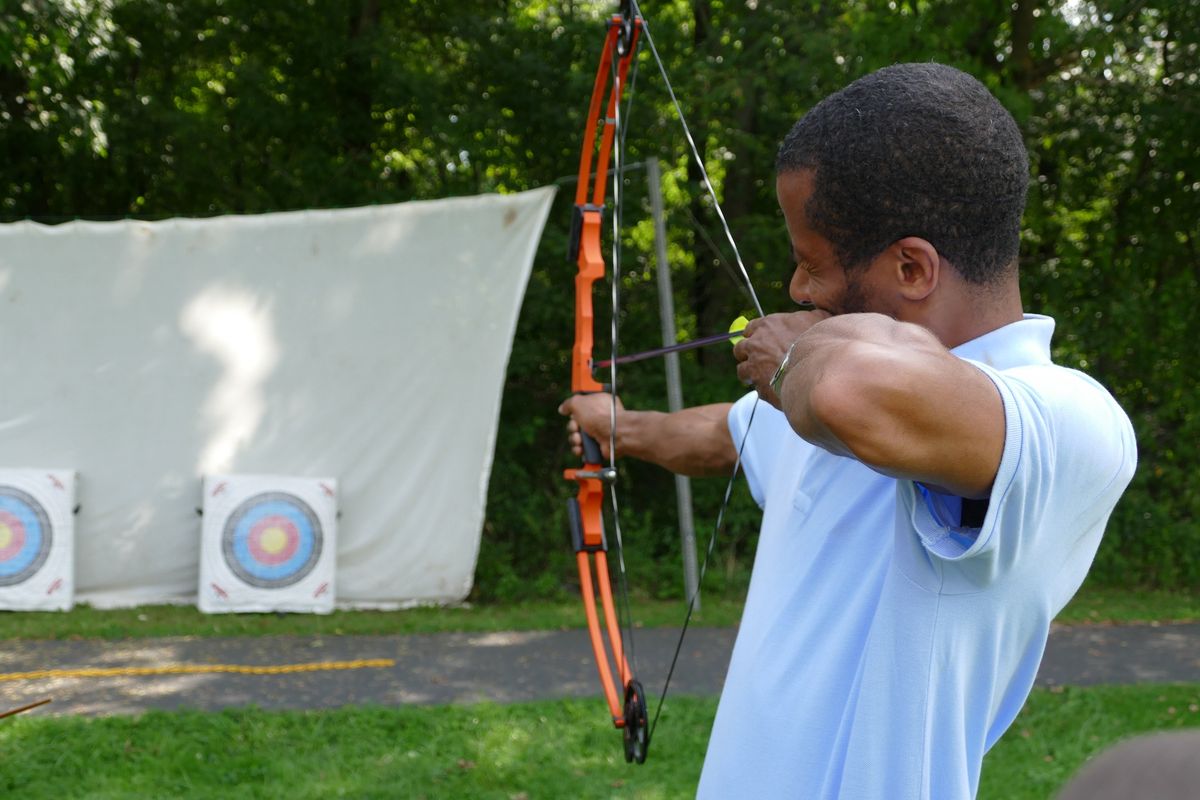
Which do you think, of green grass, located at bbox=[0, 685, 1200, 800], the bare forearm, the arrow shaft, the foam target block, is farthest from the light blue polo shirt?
the foam target block

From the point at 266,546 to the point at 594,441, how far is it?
10.6ft

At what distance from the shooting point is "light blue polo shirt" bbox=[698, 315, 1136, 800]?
2.83ft

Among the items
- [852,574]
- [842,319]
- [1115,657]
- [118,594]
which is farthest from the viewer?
[118,594]

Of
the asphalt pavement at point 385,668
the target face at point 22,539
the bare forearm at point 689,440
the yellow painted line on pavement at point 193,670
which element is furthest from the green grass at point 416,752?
the target face at point 22,539

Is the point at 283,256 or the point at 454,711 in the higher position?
the point at 283,256

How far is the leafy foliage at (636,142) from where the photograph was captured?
19.1 feet

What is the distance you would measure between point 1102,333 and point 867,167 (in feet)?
20.0

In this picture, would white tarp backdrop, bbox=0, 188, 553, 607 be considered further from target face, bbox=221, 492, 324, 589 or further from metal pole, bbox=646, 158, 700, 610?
metal pole, bbox=646, 158, 700, 610

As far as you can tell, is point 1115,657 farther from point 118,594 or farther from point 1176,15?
point 118,594

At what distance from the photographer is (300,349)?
16.9 ft

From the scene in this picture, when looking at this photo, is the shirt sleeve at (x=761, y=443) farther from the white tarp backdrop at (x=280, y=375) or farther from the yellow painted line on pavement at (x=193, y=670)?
the white tarp backdrop at (x=280, y=375)

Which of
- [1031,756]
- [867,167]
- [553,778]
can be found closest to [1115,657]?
[1031,756]

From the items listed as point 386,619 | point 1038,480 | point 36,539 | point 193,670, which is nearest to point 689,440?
point 1038,480

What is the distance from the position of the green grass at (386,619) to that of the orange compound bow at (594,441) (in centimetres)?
232
